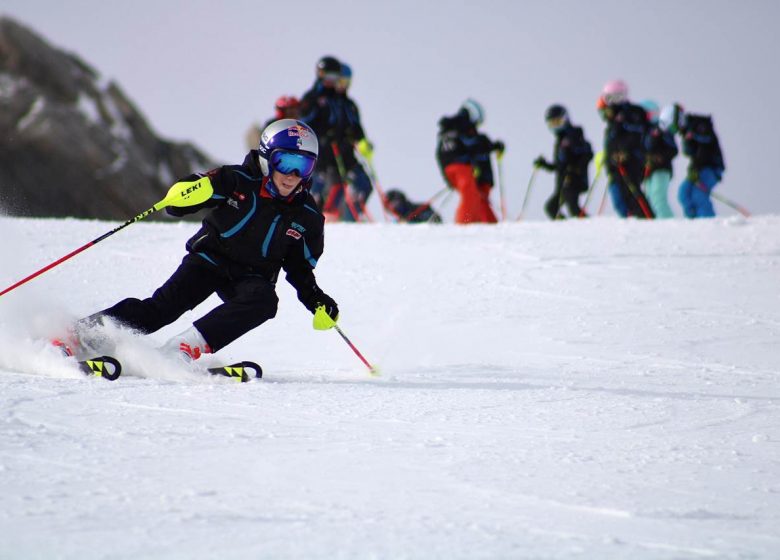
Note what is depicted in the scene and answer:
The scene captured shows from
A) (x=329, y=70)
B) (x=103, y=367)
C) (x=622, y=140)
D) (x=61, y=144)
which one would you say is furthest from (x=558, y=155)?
(x=61, y=144)

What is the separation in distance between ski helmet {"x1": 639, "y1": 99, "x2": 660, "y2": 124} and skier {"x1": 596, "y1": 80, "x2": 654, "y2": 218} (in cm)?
46

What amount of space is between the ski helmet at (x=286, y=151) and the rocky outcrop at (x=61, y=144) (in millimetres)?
19732

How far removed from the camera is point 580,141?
12539mm

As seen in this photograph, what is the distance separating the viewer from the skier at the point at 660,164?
12562 millimetres

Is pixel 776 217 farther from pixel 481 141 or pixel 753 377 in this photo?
pixel 753 377

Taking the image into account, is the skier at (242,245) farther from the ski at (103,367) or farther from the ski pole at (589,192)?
the ski pole at (589,192)

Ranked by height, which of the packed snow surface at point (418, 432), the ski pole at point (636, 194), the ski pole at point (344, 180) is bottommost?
the packed snow surface at point (418, 432)

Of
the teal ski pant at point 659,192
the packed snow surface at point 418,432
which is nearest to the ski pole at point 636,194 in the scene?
the teal ski pant at point 659,192

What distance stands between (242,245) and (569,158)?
29.1ft

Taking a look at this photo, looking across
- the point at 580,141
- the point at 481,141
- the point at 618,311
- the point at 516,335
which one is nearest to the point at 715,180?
the point at 580,141

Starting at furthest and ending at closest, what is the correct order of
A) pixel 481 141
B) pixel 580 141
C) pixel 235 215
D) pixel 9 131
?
1. pixel 9 131
2. pixel 580 141
3. pixel 481 141
4. pixel 235 215

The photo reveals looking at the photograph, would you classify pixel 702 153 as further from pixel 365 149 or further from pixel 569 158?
pixel 365 149

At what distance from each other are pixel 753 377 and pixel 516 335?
5.35 ft

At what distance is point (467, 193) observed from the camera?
11.6 metres
